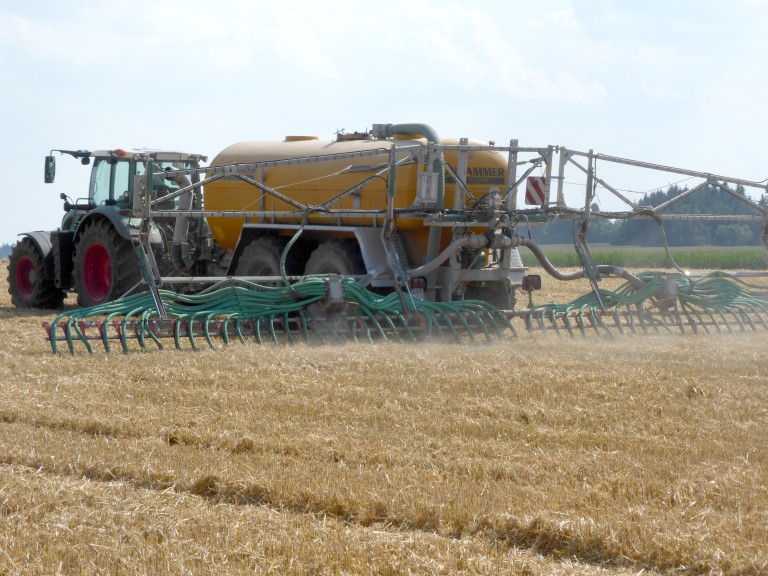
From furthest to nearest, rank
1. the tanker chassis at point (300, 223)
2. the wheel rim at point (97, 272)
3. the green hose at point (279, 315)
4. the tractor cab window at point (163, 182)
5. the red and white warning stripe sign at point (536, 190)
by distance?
the tractor cab window at point (163, 182), the wheel rim at point (97, 272), the red and white warning stripe sign at point (536, 190), the tanker chassis at point (300, 223), the green hose at point (279, 315)

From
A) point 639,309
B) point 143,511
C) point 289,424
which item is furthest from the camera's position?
point 639,309

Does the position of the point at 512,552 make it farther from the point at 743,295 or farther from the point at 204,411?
the point at 743,295

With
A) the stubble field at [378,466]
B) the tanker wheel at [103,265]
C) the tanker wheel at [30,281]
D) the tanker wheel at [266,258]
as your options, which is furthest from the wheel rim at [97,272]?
the stubble field at [378,466]

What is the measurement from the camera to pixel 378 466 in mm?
5145

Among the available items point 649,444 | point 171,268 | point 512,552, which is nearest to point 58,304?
point 171,268

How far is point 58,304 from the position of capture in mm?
13703

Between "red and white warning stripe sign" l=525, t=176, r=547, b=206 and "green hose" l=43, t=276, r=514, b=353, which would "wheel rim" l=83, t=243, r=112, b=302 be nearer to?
"green hose" l=43, t=276, r=514, b=353

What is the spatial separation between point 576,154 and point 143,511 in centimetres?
788

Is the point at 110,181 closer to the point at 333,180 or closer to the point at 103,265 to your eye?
the point at 103,265

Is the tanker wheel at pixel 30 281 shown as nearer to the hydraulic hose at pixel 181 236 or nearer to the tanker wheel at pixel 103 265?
the tanker wheel at pixel 103 265

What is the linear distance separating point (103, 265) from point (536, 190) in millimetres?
5229

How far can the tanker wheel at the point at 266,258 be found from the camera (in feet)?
39.6

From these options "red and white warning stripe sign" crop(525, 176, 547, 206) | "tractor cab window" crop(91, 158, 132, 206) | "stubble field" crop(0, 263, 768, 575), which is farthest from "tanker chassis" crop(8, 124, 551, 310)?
"stubble field" crop(0, 263, 768, 575)

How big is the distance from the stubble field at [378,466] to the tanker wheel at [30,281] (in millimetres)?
5384
